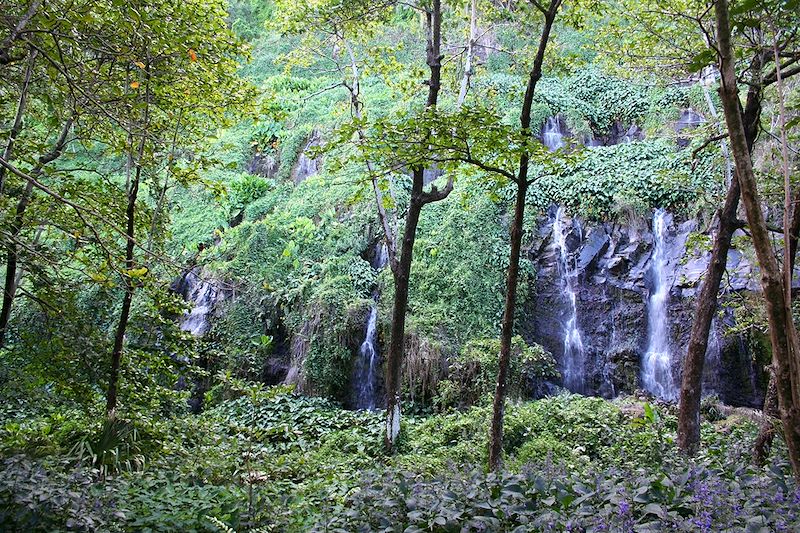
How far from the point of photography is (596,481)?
126 inches

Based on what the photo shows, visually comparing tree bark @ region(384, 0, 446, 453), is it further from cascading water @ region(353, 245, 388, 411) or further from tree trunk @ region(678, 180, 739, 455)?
tree trunk @ region(678, 180, 739, 455)

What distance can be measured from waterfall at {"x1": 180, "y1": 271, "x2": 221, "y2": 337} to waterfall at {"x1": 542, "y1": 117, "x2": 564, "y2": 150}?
408 inches

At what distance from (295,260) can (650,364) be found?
27.8ft

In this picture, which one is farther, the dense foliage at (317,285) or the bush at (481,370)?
the bush at (481,370)

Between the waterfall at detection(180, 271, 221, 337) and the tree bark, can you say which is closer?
the tree bark

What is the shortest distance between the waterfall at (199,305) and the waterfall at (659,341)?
32.9 feet

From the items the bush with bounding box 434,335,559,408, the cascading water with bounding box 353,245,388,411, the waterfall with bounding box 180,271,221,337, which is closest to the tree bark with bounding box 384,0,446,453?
the bush with bounding box 434,335,559,408

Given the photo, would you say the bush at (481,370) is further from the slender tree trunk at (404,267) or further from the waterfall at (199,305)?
the waterfall at (199,305)

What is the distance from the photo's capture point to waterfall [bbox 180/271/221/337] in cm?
1339

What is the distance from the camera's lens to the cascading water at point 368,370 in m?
11.5

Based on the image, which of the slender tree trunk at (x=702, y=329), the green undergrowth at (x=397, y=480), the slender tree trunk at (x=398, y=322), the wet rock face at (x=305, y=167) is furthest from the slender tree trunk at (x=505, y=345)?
the wet rock face at (x=305, y=167)

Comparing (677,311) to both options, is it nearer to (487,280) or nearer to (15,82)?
(487,280)

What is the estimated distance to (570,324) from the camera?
11766 millimetres

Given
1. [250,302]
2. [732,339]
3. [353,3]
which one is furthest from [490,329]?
[353,3]
